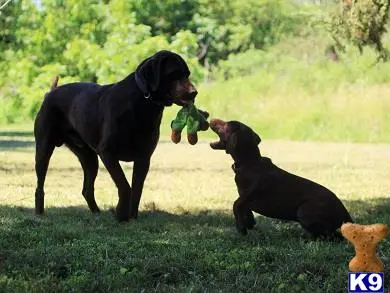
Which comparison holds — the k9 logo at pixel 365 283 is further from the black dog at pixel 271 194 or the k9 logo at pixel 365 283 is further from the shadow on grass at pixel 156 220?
the shadow on grass at pixel 156 220

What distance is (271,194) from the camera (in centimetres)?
583

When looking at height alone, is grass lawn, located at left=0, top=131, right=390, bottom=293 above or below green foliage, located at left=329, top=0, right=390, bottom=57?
below

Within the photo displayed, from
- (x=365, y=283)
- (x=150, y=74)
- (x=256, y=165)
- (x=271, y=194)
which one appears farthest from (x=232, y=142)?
(x=365, y=283)

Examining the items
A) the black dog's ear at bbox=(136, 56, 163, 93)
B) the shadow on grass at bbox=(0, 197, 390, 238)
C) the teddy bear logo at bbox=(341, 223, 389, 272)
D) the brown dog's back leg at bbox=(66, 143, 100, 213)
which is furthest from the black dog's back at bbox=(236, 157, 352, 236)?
the brown dog's back leg at bbox=(66, 143, 100, 213)

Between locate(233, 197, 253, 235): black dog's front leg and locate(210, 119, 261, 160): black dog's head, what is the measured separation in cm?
39

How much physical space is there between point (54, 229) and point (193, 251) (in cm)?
138

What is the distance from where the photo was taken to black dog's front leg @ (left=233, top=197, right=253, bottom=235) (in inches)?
229

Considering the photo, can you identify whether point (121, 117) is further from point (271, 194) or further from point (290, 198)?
point (290, 198)

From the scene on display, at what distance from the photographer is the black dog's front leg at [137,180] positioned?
681cm

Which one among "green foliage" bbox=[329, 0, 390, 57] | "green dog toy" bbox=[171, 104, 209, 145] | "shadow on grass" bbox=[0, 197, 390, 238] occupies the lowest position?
"shadow on grass" bbox=[0, 197, 390, 238]

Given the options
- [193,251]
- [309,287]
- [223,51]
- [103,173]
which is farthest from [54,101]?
[223,51]

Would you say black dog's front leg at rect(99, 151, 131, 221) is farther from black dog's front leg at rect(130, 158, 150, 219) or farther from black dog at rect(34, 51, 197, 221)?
black dog's front leg at rect(130, 158, 150, 219)

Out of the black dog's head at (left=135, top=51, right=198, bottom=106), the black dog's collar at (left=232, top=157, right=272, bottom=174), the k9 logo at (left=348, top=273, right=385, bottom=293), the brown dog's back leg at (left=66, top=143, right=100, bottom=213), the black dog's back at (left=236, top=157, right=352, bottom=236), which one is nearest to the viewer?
the k9 logo at (left=348, top=273, right=385, bottom=293)

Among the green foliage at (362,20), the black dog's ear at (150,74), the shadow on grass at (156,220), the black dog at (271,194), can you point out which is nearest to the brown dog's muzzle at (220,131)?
the black dog at (271,194)
